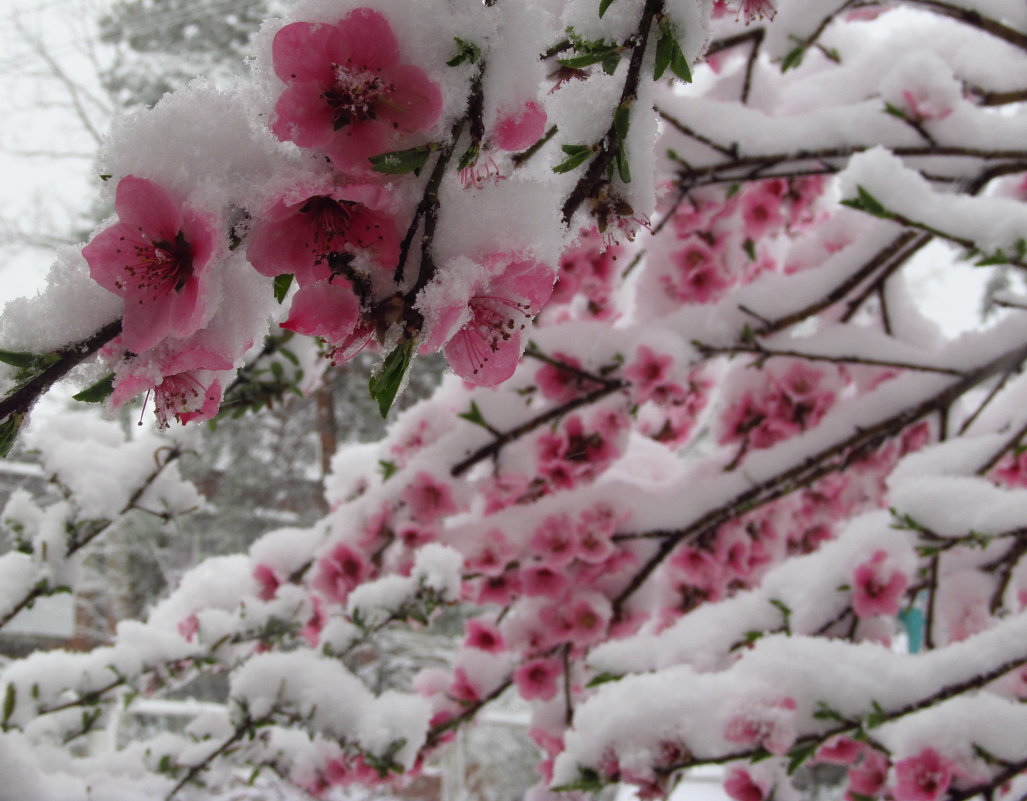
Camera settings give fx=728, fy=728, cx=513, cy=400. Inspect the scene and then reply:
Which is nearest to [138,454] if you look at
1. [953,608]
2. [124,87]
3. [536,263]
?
[536,263]

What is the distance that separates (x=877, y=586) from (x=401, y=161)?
1.58 m

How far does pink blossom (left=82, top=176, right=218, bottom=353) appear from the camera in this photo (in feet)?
1.77

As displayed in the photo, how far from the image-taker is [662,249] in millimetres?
2402

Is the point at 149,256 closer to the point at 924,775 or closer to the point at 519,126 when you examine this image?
the point at 519,126

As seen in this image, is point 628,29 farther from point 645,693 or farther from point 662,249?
point 662,249

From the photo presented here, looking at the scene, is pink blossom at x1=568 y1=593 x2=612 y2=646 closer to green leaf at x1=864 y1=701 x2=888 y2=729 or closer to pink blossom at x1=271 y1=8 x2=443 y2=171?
green leaf at x1=864 y1=701 x2=888 y2=729

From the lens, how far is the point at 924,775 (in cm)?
123

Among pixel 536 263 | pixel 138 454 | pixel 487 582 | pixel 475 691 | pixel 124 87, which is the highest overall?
pixel 124 87

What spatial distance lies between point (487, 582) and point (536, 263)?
1.75 meters

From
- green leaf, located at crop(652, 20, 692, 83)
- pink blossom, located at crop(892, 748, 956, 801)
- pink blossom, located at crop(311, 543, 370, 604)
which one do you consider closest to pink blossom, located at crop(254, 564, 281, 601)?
pink blossom, located at crop(311, 543, 370, 604)

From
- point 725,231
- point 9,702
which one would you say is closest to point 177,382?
point 9,702

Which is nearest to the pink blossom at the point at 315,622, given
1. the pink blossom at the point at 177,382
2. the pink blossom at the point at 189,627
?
the pink blossom at the point at 189,627

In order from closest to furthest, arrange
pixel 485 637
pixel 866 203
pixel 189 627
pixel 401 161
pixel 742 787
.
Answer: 1. pixel 401 161
2. pixel 866 203
3. pixel 742 787
4. pixel 189 627
5. pixel 485 637

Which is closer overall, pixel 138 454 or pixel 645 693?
pixel 645 693
